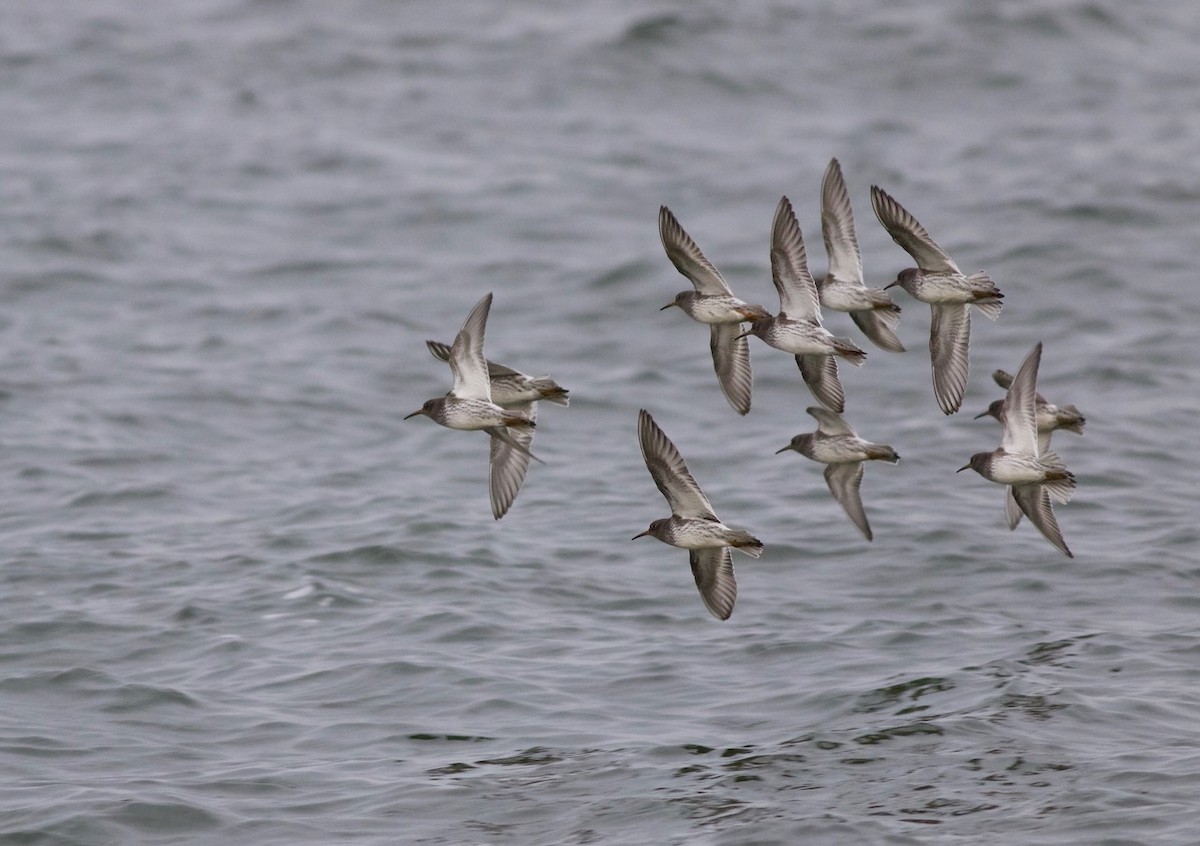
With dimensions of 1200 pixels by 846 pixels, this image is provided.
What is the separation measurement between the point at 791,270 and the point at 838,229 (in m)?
0.44

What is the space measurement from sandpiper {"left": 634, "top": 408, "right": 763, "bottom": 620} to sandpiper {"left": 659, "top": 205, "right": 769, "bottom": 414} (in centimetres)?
47

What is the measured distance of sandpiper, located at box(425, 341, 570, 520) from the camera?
32.7 feet

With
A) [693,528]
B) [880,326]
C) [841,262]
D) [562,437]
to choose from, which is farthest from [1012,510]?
[562,437]

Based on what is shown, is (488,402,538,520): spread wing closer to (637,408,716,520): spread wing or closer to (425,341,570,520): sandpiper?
(425,341,570,520): sandpiper

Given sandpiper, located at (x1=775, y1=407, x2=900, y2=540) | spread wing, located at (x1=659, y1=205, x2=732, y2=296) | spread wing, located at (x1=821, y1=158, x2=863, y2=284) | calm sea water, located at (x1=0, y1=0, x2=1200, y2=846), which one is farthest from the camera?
sandpiper, located at (x1=775, y1=407, x2=900, y2=540)

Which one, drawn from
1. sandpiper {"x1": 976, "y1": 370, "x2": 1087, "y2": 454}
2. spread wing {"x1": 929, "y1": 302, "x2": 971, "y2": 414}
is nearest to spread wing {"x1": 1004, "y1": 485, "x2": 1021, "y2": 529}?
sandpiper {"x1": 976, "y1": 370, "x2": 1087, "y2": 454}

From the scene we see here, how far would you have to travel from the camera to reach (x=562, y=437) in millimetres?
16547

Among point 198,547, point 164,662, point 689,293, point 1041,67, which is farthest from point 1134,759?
point 1041,67

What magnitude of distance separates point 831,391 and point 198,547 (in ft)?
19.6

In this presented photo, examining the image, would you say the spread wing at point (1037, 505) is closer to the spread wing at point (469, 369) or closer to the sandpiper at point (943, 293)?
the sandpiper at point (943, 293)

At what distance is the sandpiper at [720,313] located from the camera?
955cm

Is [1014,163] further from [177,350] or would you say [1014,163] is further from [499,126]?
[177,350]

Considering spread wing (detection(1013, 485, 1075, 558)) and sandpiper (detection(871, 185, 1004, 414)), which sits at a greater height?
sandpiper (detection(871, 185, 1004, 414))

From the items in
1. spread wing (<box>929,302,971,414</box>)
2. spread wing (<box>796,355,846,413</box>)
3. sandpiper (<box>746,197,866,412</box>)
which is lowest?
spread wing (<box>796,355,846,413</box>)
